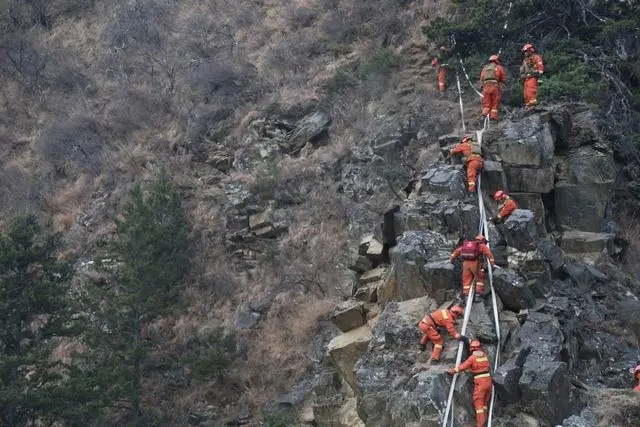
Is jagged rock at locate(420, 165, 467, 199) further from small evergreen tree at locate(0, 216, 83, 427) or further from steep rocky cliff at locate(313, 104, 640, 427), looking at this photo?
small evergreen tree at locate(0, 216, 83, 427)

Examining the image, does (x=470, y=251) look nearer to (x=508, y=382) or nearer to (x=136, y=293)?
(x=508, y=382)

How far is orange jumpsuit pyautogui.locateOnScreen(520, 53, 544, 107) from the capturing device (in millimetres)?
14539

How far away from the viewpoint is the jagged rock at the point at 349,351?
11586 millimetres

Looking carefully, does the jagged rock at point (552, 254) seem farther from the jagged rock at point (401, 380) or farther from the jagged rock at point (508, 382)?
the jagged rock at point (508, 382)

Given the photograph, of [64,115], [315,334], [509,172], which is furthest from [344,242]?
[64,115]

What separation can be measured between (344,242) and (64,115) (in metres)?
13.8

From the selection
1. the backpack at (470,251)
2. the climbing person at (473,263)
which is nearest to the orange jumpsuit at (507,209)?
the climbing person at (473,263)

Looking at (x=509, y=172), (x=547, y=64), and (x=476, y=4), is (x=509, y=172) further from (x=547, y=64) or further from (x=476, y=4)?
(x=476, y=4)

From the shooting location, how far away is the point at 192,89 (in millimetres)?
25500

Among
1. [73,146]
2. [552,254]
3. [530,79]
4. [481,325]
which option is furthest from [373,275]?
[73,146]

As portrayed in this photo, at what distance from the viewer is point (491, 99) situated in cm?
1512

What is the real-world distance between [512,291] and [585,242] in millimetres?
3094

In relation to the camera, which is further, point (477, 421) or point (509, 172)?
point (509, 172)

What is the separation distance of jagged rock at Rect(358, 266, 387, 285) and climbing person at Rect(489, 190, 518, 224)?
2137mm
